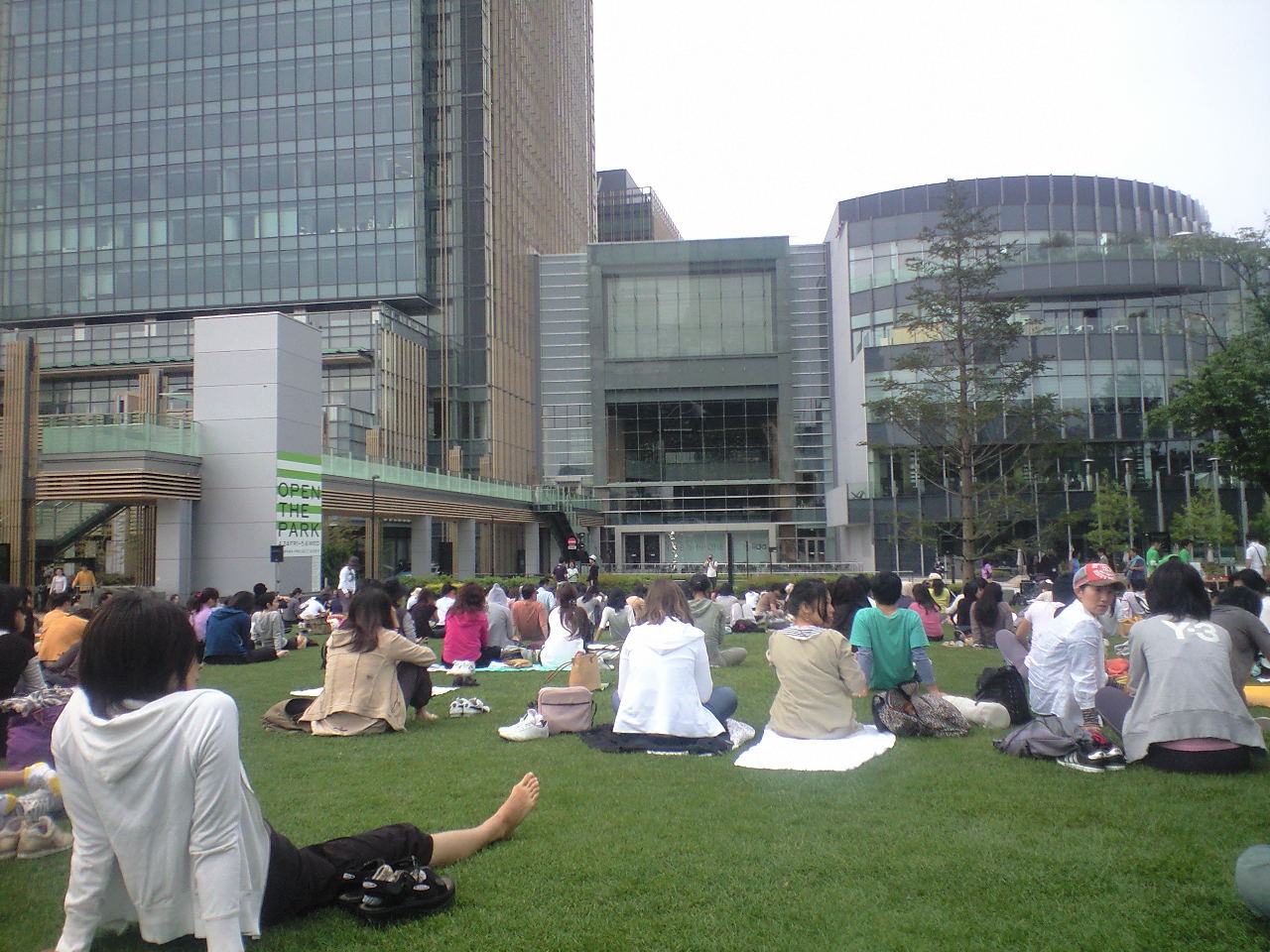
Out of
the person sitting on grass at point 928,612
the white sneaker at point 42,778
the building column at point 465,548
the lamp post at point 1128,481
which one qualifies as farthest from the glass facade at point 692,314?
the white sneaker at point 42,778

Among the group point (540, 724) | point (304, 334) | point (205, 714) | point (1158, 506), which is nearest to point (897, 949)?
point (205, 714)

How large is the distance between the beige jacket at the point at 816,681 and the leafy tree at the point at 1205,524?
32127 mm

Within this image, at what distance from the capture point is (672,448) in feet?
198

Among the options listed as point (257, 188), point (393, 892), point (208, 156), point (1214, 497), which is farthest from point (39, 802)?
point (208, 156)

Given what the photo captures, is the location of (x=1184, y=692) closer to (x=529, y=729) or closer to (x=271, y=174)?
(x=529, y=729)

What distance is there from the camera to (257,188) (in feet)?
188

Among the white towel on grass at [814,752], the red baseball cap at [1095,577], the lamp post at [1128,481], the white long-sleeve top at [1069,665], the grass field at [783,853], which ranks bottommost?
the grass field at [783,853]

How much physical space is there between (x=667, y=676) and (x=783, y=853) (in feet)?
8.60

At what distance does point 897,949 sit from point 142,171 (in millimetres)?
64839

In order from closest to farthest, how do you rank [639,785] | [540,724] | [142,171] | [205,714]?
[205,714] → [639,785] → [540,724] → [142,171]

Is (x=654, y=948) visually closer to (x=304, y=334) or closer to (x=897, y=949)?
(x=897, y=949)

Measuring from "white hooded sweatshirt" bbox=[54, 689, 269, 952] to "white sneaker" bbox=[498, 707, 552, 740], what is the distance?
14.7ft

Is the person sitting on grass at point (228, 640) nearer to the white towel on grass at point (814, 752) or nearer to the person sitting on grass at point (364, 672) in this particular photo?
the person sitting on grass at point (364, 672)

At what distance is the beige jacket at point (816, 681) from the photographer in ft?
23.6
